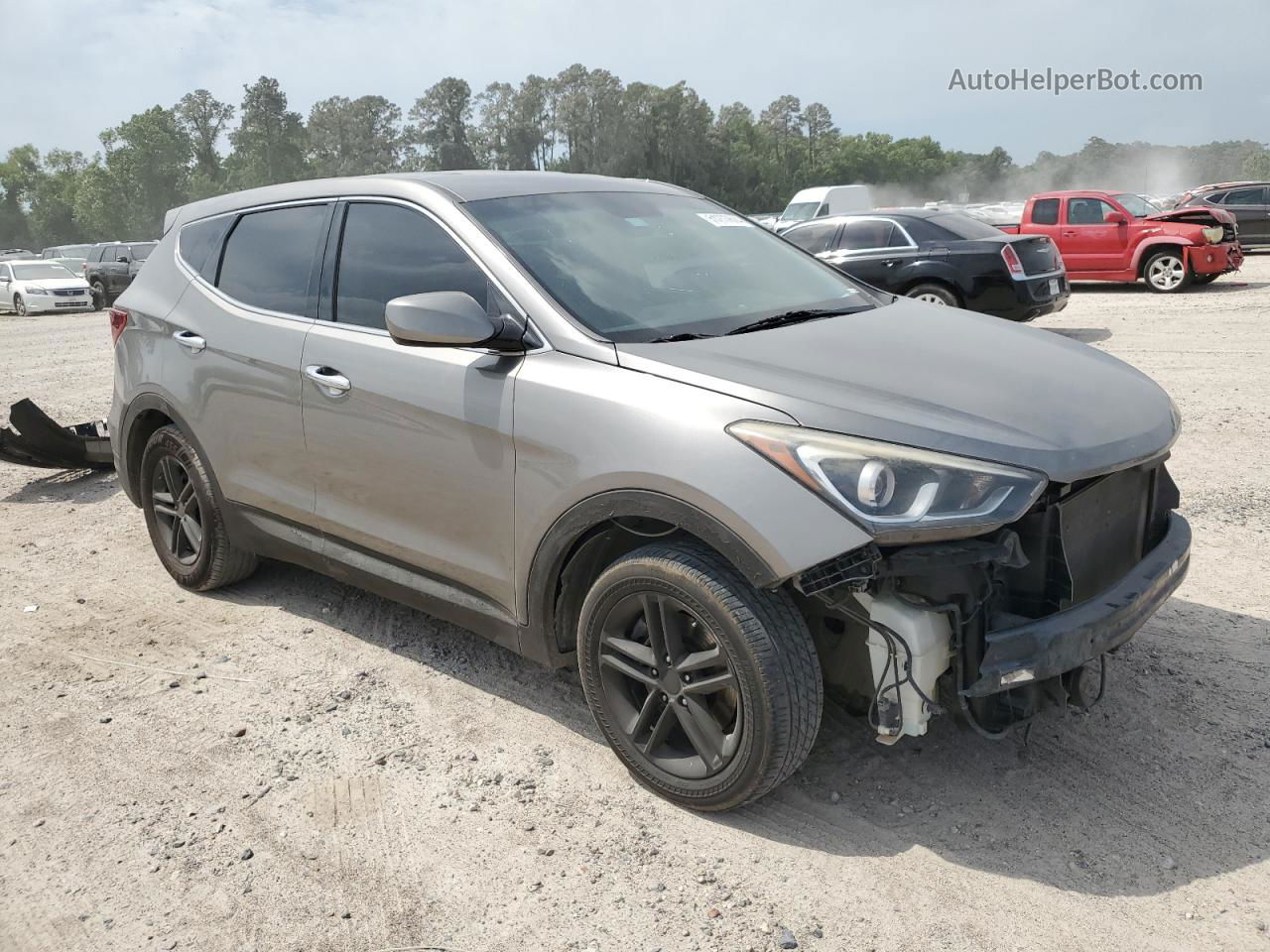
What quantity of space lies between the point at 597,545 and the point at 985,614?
3.72 ft

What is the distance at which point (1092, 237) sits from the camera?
55.2 ft

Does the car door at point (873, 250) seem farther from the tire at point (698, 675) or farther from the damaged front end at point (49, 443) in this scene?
the tire at point (698, 675)

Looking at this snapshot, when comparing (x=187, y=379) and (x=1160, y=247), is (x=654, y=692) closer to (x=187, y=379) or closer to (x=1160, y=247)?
(x=187, y=379)

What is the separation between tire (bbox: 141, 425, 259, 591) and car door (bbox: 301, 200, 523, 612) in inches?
36.6

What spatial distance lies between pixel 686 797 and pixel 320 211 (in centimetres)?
261

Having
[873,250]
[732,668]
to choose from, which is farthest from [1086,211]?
[732,668]

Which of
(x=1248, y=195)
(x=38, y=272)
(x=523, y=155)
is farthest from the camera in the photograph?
(x=523, y=155)

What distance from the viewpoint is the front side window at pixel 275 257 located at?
4.05 metres

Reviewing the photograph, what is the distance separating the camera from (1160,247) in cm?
1642

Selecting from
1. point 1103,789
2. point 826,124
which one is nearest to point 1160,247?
point 1103,789

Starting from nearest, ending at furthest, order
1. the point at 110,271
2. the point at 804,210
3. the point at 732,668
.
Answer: the point at 732,668, the point at 804,210, the point at 110,271

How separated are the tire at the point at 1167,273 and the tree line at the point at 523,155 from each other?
2634 inches

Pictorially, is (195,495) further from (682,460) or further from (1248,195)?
(1248,195)

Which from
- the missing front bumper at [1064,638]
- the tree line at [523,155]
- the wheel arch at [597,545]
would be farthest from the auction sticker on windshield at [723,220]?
the tree line at [523,155]
